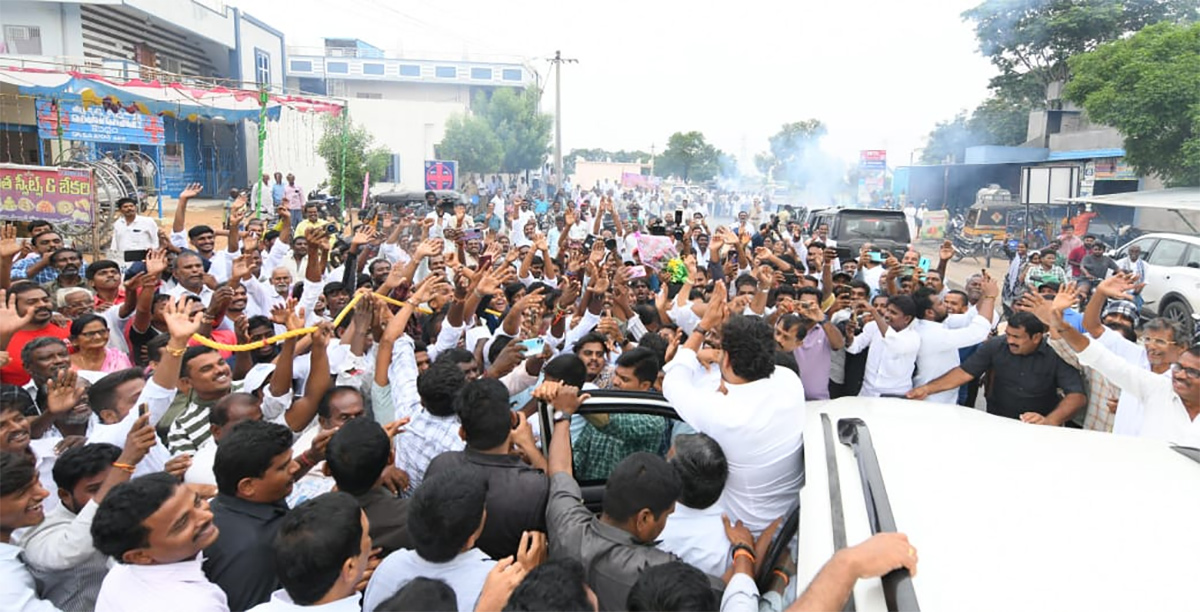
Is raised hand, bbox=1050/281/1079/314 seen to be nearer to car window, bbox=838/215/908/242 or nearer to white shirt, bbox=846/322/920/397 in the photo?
white shirt, bbox=846/322/920/397

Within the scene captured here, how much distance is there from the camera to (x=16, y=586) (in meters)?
2.36

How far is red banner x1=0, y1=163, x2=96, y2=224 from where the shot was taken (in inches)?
408

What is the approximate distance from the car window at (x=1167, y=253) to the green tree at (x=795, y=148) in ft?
182

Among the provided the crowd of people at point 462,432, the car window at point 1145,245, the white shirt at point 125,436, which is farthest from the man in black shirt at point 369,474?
the car window at point 1145,245

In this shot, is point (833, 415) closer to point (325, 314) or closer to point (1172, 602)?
point (1172, 602)

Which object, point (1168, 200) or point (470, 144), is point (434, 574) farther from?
point (470, 144)

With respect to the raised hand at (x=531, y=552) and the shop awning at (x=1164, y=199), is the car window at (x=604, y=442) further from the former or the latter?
the shop awning at (x=1164, y=199)

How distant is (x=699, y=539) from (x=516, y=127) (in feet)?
163

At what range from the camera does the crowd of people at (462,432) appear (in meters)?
2.24

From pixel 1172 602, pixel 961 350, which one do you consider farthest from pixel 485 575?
pixel 961 350

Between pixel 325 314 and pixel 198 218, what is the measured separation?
18.6 metres

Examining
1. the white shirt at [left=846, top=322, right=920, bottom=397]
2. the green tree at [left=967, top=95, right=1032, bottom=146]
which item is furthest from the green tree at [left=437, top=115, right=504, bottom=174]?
the white shirt at [left=846, top=322, right=920, bottom=397]

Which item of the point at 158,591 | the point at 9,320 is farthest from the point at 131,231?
the point at 158,591

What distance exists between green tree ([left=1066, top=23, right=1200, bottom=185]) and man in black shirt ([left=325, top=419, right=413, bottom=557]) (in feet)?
81.3
